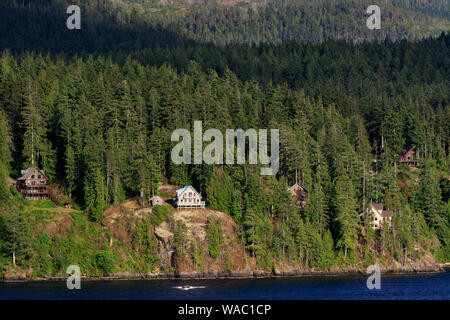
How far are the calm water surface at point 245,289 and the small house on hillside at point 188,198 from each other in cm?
1531

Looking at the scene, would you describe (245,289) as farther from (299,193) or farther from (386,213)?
(386,213)

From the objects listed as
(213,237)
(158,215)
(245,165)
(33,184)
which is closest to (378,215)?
(245,165)

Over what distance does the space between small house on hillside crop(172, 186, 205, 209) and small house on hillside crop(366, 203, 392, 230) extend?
29.6m

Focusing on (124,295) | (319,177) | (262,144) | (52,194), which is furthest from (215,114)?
(124,295)

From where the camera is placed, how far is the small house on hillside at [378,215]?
124m

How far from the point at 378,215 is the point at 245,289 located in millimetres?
38253

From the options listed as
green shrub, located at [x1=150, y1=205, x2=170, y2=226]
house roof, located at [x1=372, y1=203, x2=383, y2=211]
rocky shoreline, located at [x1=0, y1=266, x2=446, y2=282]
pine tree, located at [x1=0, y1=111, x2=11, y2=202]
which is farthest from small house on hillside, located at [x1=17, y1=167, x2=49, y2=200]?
A: house roof, located at [x1=372, y1=203, x2=383, y2=211]

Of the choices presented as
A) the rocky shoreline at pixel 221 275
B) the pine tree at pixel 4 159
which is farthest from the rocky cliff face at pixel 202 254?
the pine tree at pixel 4 159

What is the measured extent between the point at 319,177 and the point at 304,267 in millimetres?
19261

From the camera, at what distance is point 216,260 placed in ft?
362

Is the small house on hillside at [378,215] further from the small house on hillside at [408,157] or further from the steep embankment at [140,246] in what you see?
the small house on hillside at [408,157]

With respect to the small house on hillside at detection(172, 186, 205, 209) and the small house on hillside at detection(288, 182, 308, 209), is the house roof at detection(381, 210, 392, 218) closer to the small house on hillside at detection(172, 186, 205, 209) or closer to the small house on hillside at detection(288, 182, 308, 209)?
the small house on hillside at detection(288, 182, 308, 209)

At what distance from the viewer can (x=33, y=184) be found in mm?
117688
